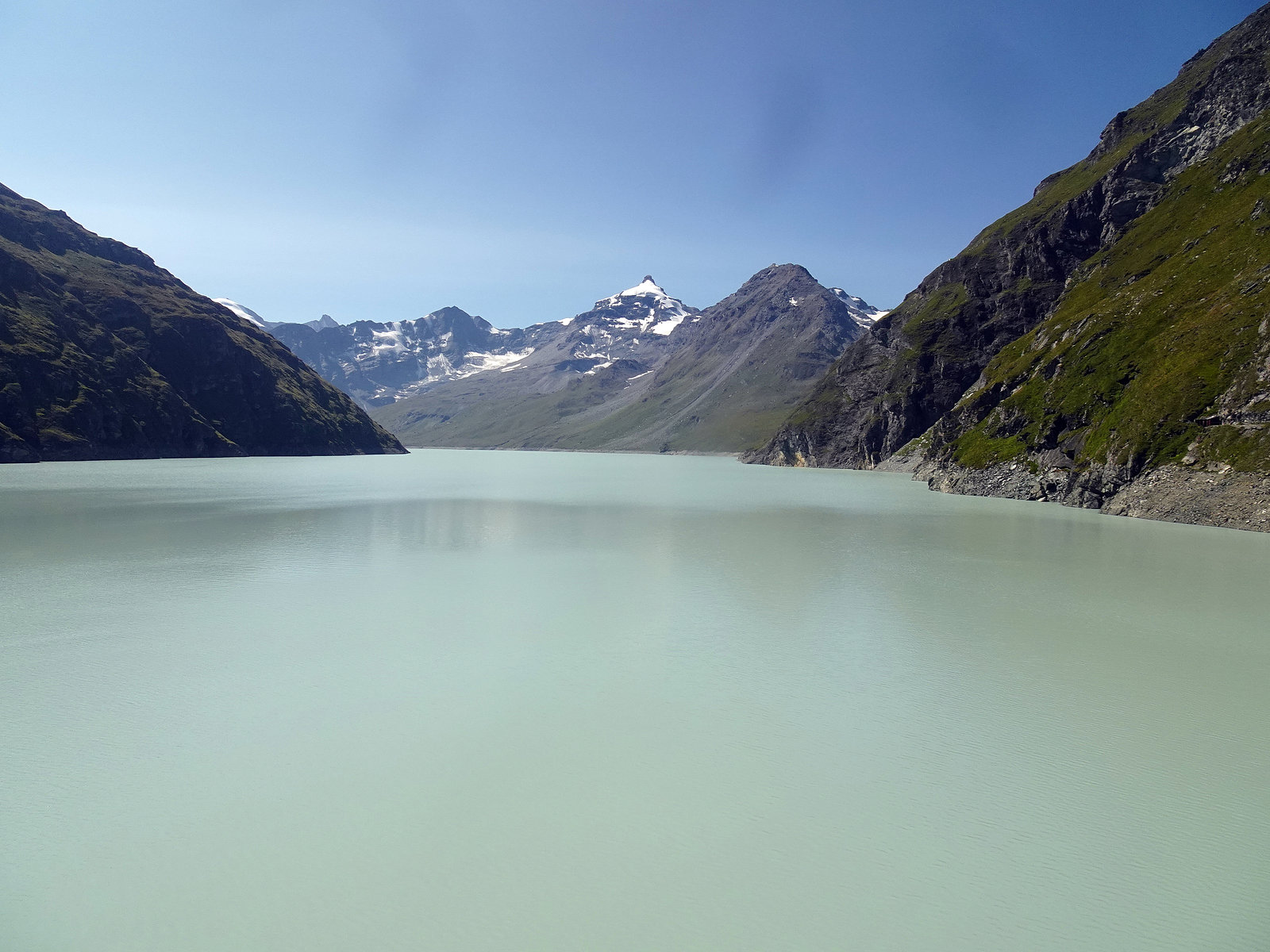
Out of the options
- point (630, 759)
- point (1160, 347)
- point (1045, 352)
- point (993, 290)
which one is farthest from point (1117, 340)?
point (993, 290)

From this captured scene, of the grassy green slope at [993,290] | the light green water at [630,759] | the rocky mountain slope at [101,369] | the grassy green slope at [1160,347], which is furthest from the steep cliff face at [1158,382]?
the rocky mountain slope at [101,369]

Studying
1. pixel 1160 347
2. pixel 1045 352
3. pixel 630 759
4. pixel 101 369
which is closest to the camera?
pixel 630 759

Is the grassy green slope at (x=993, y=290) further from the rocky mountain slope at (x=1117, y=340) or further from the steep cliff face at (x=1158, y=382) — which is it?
the steep cliff face at (x=1158, y=382)

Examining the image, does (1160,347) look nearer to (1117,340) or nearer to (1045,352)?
(1117,340)

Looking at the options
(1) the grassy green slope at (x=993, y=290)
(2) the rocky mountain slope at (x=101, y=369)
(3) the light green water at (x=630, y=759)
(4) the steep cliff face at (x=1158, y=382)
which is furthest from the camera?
(2) the rocky mountain slope at (x=101, y=369)

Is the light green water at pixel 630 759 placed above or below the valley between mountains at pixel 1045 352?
below

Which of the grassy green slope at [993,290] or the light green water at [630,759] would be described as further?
the grassy green slope at [993,290]
